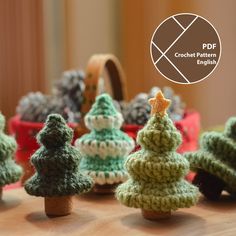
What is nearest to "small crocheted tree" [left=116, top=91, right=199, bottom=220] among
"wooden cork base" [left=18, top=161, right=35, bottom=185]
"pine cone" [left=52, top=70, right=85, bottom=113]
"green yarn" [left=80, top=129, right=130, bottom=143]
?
"green yarn" [left=80, top=129, right=130, bottom=143]

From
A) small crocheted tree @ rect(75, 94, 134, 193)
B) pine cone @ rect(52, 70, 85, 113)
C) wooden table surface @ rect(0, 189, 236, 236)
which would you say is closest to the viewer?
wooden table surface @ rect(0, 189, 236, 236)

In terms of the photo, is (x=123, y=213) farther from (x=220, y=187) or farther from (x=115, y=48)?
(x=115, y=48)

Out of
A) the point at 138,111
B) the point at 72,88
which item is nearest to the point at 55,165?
the point at 138,111

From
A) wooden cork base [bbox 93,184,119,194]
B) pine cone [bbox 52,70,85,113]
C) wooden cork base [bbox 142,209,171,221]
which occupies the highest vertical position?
pine cone [bbox 52,70,85,113]

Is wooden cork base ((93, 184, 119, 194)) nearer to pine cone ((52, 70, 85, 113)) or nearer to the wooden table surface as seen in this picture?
the wooden table surface

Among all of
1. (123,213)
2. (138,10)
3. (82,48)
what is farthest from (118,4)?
(123,213)

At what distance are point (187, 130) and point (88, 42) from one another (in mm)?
295

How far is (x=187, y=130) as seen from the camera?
0.85m

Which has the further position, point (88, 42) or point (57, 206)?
point (88, 42)

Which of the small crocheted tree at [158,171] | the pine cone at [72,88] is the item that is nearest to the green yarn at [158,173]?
the small crocheted tree at [158,171]

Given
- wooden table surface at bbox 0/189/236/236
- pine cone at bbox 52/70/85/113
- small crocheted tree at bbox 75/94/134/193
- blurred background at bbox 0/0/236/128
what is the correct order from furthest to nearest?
pine cone at bbox 52/70/85/113, blurred background at bbox 0/0/236/128, small crocheted tree at bbox 75/94/134/193, wooden table surface at bbox 0/189/236/236

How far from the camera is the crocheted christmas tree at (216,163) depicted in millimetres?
651

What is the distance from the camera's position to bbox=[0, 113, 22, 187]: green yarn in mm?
661

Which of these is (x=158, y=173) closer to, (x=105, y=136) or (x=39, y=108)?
(x=105, y=136)
